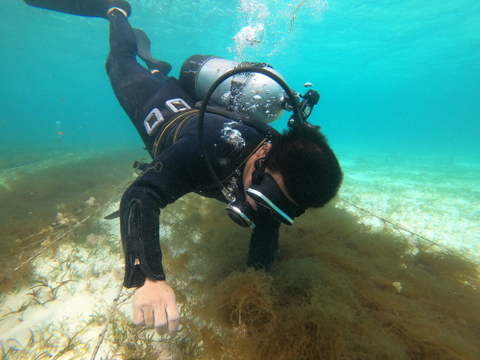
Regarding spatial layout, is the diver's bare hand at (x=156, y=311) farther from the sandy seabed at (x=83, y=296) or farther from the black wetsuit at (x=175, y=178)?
the sandy seabed at (x=83, y=296)

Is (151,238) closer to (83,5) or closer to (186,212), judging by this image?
(186,212)

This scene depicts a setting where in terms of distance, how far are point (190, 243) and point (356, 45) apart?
37.3m

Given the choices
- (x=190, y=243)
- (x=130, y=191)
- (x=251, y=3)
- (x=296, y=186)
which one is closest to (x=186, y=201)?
(x=190, y=243)

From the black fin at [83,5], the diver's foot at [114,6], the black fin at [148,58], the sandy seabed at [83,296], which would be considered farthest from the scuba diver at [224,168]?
the black fin at [83,5]

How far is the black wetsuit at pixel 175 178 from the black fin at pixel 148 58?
8.49 ft

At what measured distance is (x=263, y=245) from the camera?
2412 mm

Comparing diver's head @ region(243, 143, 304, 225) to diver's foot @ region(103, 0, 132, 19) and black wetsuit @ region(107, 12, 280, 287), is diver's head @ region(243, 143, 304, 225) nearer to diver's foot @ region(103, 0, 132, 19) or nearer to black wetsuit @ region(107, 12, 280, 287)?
black wetsuit @ region(107, 12, 280, 287)

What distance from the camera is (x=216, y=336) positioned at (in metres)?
1.81

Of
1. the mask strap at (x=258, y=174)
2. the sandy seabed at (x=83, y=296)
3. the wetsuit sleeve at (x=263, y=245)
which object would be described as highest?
the mask strap at (x=258, y=174)

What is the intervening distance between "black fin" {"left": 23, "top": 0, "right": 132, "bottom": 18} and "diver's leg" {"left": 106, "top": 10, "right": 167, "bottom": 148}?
3.36ft

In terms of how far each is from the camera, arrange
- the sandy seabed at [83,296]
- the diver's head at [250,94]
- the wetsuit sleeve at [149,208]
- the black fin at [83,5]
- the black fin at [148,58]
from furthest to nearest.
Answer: the black fin at [148,58], the black fin at [83,5], the diver's head at [250,94], the sandy seabed at [83,296], the wetsuit sleeve at [149,208]

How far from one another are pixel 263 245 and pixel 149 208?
1296mm

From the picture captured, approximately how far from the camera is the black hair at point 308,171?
5.76 ft

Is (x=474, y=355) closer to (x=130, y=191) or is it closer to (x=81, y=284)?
(x=130, y=191)
